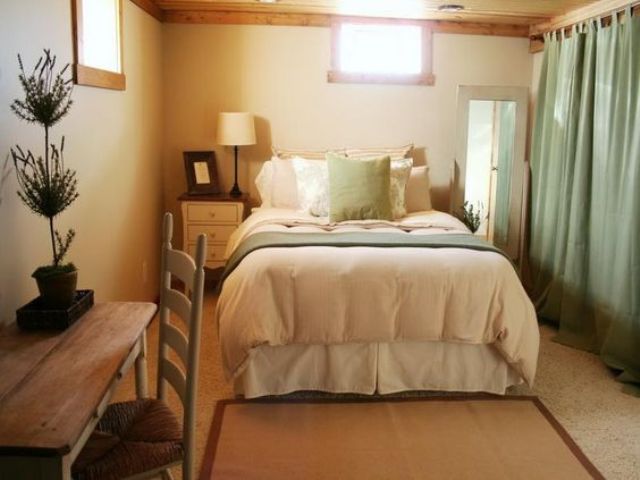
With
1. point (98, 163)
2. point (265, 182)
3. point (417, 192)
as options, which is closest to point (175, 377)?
point (98, 163)

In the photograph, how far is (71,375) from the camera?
4.75 ft

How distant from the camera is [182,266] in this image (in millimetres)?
1756

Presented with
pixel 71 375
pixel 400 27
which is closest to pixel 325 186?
pixel 400 27

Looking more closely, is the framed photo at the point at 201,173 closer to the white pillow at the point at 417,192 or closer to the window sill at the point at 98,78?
the window sill at the point at 98,78

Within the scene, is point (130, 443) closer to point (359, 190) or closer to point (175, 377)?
point (175, 377)

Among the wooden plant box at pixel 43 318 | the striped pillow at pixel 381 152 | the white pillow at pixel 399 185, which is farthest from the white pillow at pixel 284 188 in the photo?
the wooden plant box at pixel 43 318

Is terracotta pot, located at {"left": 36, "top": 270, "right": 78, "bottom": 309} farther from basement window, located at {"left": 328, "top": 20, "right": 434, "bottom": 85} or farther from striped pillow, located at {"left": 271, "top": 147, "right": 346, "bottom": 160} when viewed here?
basement window, located at {"left": 328, "top": 20, "right": 434, "bottom": 85}

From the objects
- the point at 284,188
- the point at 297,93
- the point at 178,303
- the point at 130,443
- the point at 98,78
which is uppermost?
the point at 297,93

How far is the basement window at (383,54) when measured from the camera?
452 centimetres

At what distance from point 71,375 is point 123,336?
28 cm

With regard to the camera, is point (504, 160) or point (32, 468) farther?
point (504, 160)

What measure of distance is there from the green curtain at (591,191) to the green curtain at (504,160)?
285 millimetres

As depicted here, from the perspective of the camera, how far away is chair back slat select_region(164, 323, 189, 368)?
1679 millimetres

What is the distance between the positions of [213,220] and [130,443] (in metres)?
2.80
